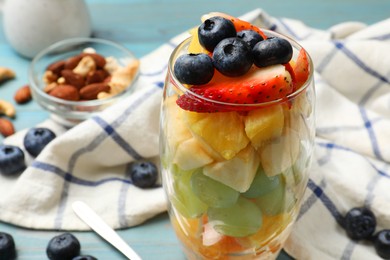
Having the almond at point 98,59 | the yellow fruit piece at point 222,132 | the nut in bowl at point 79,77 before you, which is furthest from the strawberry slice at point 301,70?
the almond at point 98,59

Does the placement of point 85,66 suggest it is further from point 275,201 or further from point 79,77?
point 275,201

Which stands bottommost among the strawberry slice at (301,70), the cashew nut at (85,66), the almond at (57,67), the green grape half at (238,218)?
the almond at (57,67)

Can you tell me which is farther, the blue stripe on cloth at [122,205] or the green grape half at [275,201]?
the blue stripe on cloth at [122,205]

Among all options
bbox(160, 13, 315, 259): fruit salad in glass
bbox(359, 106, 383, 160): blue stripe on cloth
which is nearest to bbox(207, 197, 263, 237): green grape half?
bbox(160, 13, 315, 259): fruit salad in glass

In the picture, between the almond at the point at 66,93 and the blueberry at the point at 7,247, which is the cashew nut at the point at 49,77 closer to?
the almond at the point at 66,93

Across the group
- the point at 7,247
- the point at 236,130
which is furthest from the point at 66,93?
the point at 236,130
